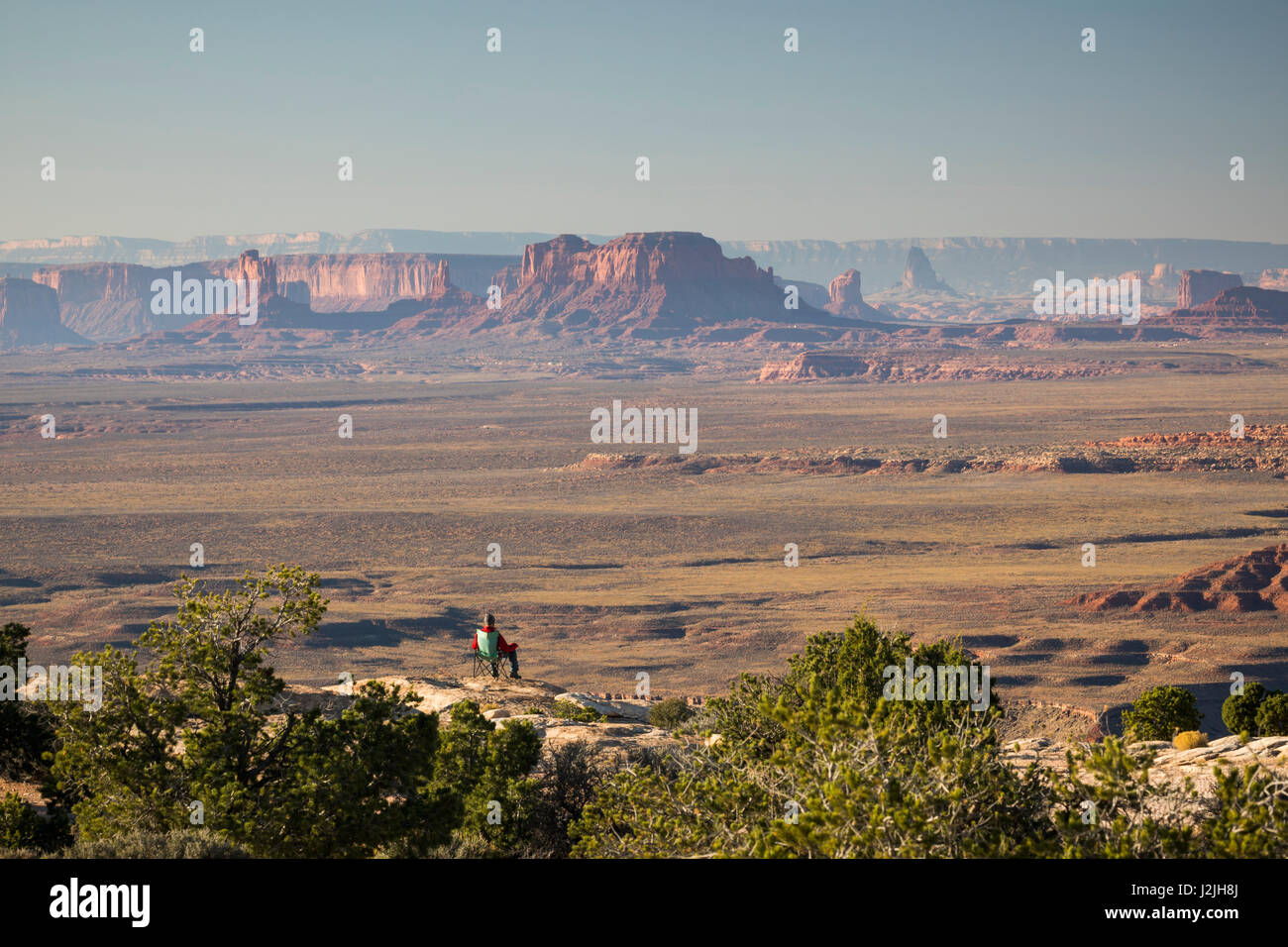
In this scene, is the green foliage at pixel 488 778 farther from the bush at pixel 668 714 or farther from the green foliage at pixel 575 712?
the bush at pixel 668 714

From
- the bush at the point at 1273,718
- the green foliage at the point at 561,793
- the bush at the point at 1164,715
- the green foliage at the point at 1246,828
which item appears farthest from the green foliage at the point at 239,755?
the bush at the point at 1273,718

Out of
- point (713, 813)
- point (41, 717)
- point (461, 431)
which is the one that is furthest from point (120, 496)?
point (713, 813)

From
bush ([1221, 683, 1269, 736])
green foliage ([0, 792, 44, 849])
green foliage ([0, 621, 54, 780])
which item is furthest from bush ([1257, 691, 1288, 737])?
green foliage ([0, 621, 54, 780])

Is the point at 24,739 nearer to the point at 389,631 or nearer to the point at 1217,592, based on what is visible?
the point at 389,631

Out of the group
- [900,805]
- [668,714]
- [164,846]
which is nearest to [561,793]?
[164,846]

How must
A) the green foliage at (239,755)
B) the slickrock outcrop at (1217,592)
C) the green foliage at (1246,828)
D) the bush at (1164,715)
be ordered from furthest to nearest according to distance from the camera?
the slickrock outcrop at (1217,592), the bush at (1164,715), the green foliage at (239,755), the green foliage at (1246,828)
